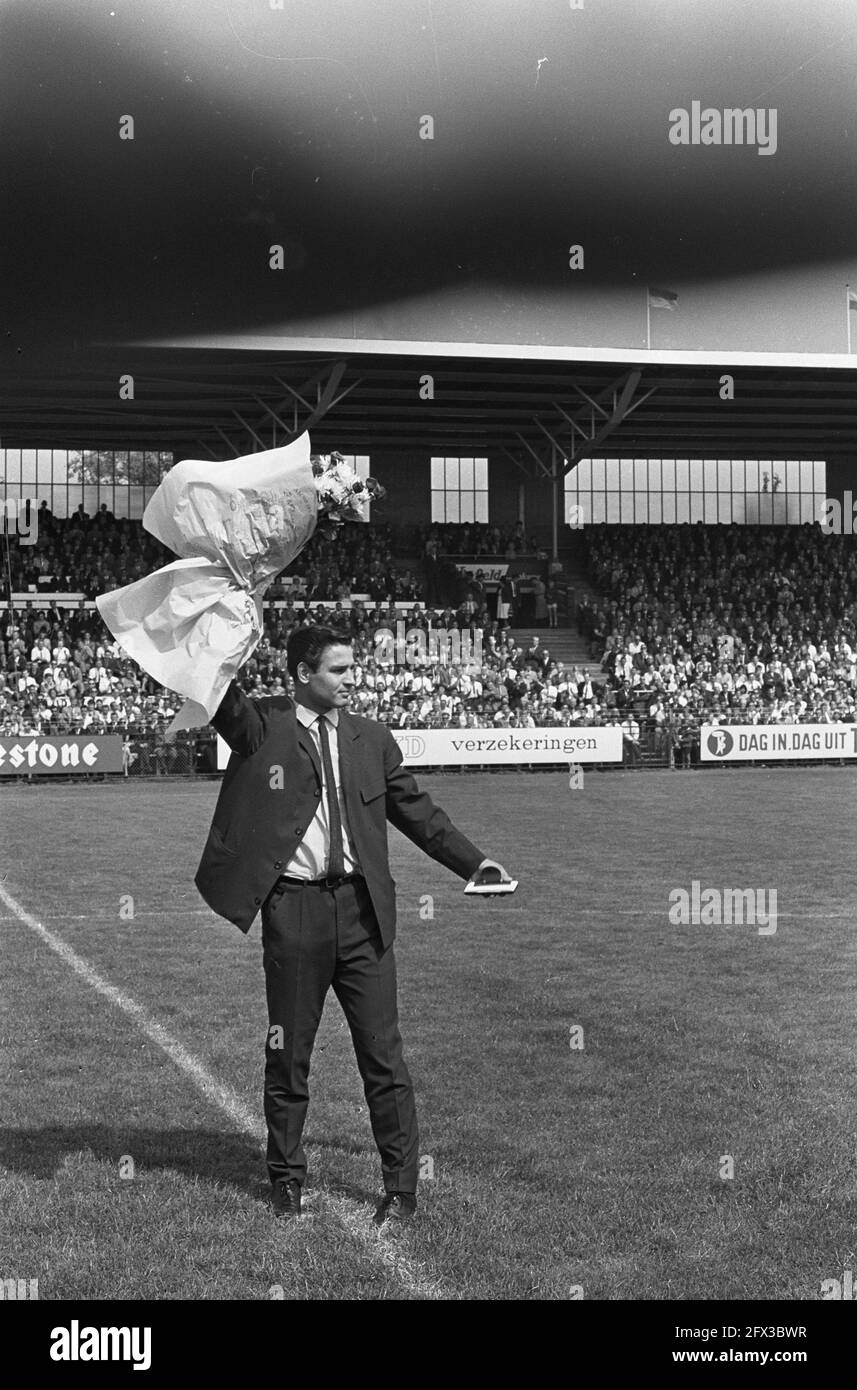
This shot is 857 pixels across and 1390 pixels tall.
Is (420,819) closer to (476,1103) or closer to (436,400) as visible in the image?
(476,1103)

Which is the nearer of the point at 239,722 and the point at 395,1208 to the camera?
the point at 395,1208

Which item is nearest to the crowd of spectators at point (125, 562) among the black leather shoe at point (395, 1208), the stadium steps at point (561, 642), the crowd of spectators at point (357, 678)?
the crowd of spectators at point (357, 678)

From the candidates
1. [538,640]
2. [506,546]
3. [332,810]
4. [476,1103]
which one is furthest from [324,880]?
[506,546]

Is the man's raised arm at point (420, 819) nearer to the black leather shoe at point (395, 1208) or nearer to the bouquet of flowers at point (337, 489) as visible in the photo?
the bouquet of flowers at point (337, 489)

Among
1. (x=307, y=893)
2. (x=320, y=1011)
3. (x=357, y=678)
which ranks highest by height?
(x=357, y=678)

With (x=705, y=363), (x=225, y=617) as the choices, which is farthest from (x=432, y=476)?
(x=225, y=617)

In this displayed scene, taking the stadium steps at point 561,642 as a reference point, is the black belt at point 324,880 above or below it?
below

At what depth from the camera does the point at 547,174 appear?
33344mm

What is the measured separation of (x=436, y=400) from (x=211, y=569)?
35758mm

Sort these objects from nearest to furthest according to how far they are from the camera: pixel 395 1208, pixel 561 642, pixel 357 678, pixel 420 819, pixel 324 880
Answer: pixel 395 1208, pixel 324 880, pixel 420 819, pixel 357 678, pixel 561 642

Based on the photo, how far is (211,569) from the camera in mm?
5398

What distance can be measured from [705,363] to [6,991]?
3039 cm

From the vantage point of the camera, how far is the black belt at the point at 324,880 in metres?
5.58

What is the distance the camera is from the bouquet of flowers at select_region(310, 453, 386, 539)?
5578 mm
